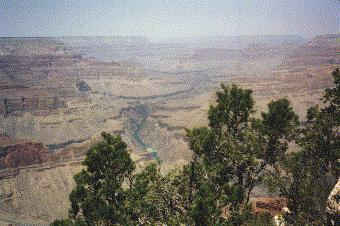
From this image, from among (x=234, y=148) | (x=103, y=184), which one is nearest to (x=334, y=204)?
(x=234, y=148)

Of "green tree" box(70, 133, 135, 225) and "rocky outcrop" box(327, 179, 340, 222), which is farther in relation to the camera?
"green tree" box(70, 133, 135, 225)

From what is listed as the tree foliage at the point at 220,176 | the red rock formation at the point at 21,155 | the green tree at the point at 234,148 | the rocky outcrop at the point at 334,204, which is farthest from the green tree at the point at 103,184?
the red rock formation at the point at 21,155

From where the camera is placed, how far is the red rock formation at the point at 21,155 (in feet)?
298

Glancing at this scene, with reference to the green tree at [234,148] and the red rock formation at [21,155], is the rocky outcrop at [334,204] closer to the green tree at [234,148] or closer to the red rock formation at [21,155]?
the green tree at [234,148]

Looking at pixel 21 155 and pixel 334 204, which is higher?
pixel 334 204

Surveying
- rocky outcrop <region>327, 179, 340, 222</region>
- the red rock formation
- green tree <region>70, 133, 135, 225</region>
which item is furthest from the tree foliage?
the red rock formation

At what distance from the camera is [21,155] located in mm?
92438

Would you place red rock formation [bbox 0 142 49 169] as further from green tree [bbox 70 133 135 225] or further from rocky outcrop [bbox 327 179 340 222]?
rocky outcrop [bbox 327 179 340 222]

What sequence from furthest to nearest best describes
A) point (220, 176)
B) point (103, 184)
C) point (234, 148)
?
1. point (234, 148)
2. point (220, 176)
3. point (103, 184)

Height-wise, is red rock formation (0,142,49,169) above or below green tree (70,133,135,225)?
below

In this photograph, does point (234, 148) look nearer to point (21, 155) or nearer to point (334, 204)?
point (334, 204)

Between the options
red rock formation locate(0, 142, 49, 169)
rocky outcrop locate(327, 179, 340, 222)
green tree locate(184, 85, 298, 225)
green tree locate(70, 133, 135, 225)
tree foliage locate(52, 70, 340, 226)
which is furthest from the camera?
red rock formation locate(0, 142, 49, 169)

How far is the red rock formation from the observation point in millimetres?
90688

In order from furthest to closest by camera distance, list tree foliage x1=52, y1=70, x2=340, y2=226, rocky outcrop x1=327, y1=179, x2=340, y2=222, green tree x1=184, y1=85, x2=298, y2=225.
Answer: green tree x1=184, y1=85, x2=298, y2=225, tree foliage x1=52, y1=70, x2=340, y2=226, rocky outcrop x1=327, y1=179, x2=340, y2=222
